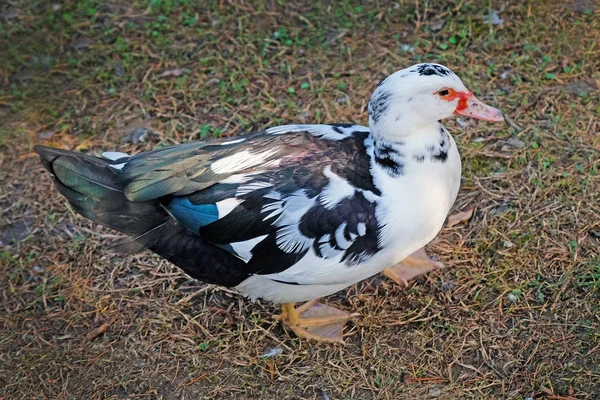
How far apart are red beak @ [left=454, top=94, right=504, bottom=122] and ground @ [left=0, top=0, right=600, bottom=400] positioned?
2.36 ft

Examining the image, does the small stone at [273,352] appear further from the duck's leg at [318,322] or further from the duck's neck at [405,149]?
the duck's neck at [405,149]

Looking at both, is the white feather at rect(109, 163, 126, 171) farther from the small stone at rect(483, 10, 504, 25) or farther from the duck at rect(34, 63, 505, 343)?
the small stone at rect(483, 10, 504, 25)

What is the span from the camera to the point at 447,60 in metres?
4.14

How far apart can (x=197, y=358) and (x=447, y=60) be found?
2322 millimetres

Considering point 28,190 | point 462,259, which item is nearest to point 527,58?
point 462,259

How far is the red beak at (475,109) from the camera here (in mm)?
2793

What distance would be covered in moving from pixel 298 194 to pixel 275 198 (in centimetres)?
9

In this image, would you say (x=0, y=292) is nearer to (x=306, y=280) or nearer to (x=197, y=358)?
(x=197, y=358)

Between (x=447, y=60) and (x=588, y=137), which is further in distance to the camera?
(x=447, y=60)

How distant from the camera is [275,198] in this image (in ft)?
8.75

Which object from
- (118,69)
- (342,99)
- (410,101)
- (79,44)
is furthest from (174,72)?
(410,101)

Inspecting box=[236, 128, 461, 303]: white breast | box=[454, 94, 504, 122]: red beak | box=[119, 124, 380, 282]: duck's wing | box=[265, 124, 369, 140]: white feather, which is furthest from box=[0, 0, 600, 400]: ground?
box=[265, 124, 369, 140]: white feather

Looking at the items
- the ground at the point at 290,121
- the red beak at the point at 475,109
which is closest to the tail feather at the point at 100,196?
the ground at the point at 290,121

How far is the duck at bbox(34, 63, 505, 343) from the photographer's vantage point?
2.66 metres
